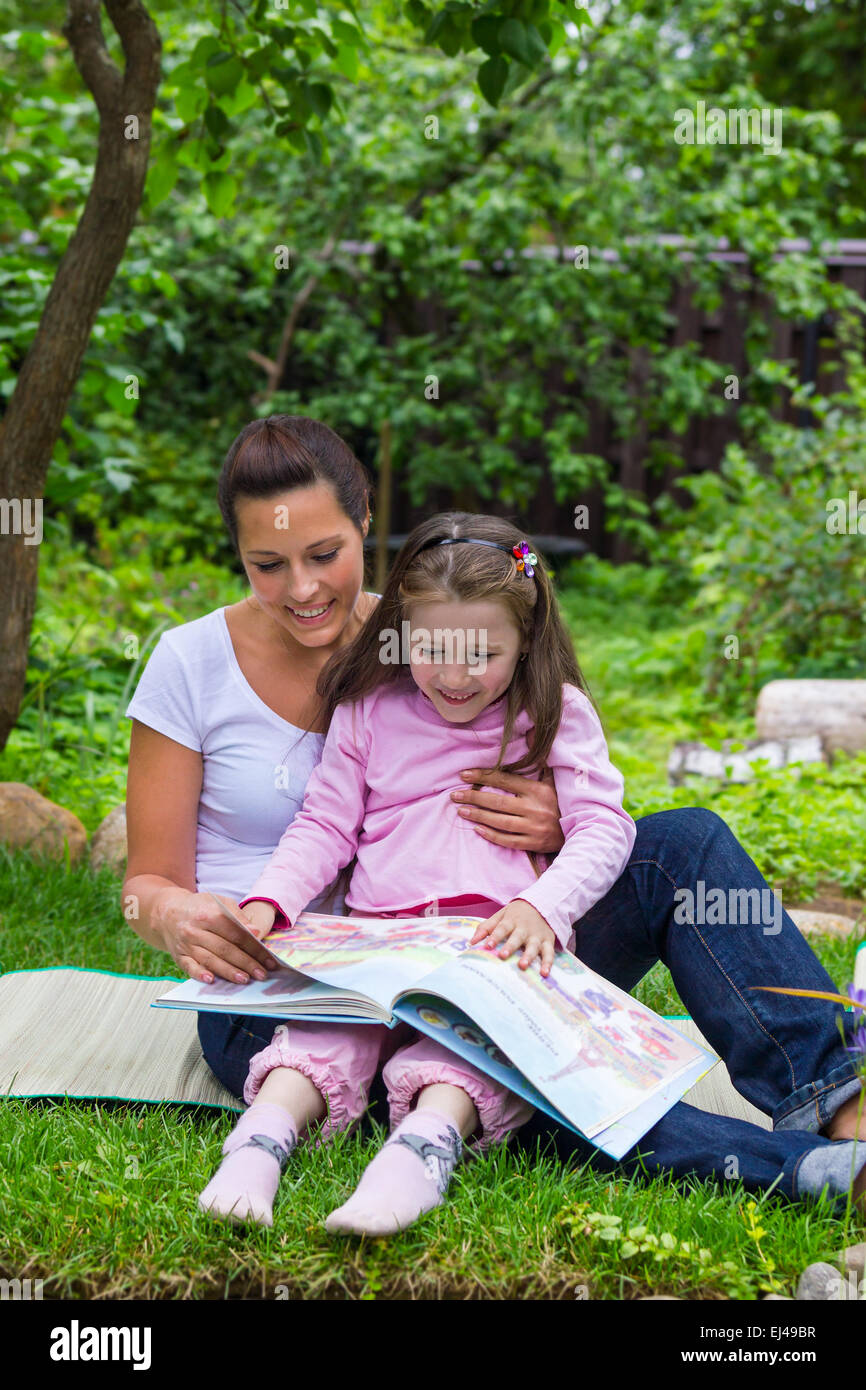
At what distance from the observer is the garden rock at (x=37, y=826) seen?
3299 mm

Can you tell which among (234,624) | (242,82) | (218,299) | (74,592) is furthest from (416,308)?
(234,624)

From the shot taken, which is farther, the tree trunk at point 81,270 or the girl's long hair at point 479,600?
the tree trunk at point 81,270

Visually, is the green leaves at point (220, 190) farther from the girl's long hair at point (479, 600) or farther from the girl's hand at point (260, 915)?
the girl's hand at point (260, 915)

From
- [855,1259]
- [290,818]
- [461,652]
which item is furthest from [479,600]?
[855,1259]

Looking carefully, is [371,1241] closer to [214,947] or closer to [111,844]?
[214,947]

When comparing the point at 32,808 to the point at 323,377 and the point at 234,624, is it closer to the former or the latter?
the point at 234,624

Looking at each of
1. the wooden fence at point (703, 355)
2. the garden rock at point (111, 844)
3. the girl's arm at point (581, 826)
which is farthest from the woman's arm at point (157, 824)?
the wooden fence at point (703, 355)

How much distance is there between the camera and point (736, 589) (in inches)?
217

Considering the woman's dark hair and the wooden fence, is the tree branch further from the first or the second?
the wooden fence

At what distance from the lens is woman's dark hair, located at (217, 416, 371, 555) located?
6.85 feet

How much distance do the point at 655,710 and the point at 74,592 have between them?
8.41 ft

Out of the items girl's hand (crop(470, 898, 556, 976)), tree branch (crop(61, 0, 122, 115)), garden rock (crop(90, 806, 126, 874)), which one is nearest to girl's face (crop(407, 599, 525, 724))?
girl's hand (crop(470, 898, 556, 976))

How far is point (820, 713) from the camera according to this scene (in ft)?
15.4

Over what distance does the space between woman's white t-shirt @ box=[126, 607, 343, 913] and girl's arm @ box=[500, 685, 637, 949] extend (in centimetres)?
43
